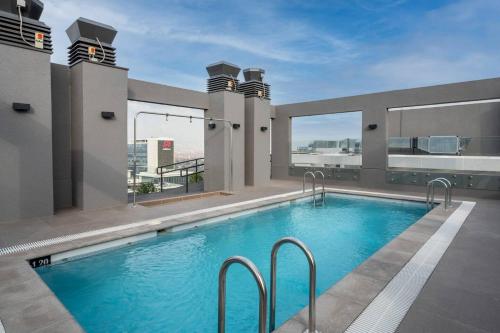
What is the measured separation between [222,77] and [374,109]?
4.70 meters

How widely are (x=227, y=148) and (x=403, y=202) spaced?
4.81 meters

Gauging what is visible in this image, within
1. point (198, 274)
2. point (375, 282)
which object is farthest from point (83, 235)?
point (375, 282)

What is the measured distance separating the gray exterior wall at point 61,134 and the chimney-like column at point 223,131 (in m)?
3.63

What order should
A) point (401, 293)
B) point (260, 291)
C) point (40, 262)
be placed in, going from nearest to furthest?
1. point (260, 291)
2. point (401, 293)
3. point (40, 262)

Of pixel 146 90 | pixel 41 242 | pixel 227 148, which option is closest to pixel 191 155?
pixel 227 148

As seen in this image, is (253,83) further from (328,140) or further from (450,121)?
(450,121)

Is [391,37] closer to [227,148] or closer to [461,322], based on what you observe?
[227,148]

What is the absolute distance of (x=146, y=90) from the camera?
278 inches

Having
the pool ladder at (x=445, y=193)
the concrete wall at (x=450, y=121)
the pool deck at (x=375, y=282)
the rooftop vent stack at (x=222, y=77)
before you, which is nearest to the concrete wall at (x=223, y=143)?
the rooftop vent stack at (x=222, y=77)

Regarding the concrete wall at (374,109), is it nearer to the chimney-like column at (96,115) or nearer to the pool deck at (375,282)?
the pool deck at (375,282)

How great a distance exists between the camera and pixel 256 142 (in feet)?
30.7

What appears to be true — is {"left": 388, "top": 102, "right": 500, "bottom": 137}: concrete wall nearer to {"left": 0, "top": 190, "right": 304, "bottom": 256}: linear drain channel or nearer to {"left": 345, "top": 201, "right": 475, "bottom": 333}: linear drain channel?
{"left": 345, "top": 201, "right": 475, "bottom": 333}: linear drain channel

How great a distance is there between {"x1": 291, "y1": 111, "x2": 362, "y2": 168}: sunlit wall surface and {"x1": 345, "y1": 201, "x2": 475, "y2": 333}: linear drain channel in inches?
235

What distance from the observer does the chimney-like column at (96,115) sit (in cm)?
556
